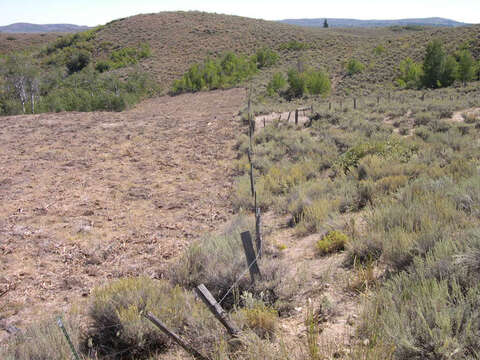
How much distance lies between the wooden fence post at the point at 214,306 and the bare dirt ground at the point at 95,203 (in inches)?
109

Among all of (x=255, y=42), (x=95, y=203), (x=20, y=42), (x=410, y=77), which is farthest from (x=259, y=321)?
(x=20, y=42)

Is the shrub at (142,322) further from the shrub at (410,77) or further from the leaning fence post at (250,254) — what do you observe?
the shrub at (410,77)

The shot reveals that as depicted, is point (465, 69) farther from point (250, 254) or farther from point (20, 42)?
point (20, 42)

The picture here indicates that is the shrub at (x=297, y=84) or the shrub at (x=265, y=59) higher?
the shrub at (x=265, y=59)

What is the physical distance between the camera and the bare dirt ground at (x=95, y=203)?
559 centimetres

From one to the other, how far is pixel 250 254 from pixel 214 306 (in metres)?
1.05

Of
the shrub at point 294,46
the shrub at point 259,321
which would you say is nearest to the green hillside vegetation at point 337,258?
the shrub at point 259,321

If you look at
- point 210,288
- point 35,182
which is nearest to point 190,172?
point 35,182

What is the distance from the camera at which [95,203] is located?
28.6 feet

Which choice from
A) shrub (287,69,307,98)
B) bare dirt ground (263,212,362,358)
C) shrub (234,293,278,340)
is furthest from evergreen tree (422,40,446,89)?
shrub (234,293,278,340)

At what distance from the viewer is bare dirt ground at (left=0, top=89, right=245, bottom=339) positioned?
5594 millimetres

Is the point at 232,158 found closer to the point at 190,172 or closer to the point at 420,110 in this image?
the point at 190,172

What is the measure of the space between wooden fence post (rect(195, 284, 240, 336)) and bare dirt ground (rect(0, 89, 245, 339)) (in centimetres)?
277

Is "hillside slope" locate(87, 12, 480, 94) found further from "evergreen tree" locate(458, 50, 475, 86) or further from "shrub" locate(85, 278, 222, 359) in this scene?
"shrub" locate(85, 278, 222, 359)
